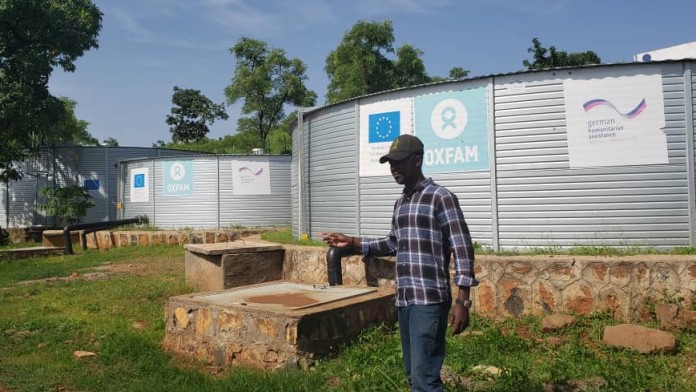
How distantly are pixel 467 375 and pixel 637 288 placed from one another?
359cm

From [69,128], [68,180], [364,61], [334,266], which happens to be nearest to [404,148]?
[334,266]

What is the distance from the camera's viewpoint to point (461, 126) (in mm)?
9258

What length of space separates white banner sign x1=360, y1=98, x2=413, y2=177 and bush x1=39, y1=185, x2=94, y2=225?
57.9ft

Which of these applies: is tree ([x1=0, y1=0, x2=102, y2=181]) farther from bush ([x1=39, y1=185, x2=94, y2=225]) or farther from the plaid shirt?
the plaid shirt

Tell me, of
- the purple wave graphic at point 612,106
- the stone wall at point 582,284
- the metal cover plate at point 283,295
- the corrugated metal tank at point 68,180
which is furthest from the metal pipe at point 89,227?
the purple wave graphic at point 612,106

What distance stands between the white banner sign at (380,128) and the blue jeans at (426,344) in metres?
6.53

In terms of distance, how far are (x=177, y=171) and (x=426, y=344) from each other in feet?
62.3

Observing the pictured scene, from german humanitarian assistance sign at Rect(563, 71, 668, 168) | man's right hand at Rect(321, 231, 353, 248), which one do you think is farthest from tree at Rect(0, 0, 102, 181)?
man's right hand at Rect(321, 231, 353, 248)

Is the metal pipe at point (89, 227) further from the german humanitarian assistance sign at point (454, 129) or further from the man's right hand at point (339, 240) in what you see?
the man's right hand at point (339, 240)

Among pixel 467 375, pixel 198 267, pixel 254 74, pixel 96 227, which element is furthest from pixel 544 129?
pixel 254 74

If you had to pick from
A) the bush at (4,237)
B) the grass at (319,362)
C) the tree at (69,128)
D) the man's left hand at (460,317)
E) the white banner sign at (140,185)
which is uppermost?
the tree at (69,128)

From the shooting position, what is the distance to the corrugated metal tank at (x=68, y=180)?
25297 mm

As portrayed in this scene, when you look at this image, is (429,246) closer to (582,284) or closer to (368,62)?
(582,284)

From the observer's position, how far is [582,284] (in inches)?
299
